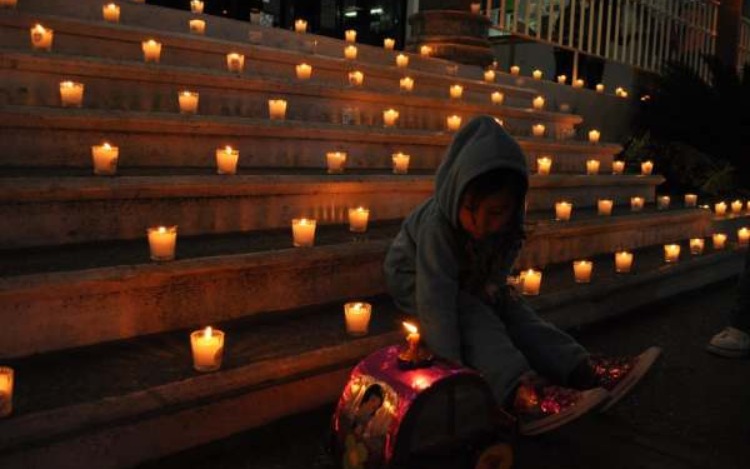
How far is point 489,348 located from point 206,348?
36.6 inches

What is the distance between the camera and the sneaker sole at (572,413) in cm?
204

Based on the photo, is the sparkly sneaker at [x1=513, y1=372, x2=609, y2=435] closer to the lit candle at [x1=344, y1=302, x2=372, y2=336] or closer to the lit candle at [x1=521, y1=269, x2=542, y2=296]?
the lit candle at [x1=344, y1=302, x2=372, y2=336]

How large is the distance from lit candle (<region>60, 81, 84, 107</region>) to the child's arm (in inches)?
71.6

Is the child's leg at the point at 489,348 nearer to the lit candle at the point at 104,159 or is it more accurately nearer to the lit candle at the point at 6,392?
the lit candle at the point at 6,392

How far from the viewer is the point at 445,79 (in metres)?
5.44

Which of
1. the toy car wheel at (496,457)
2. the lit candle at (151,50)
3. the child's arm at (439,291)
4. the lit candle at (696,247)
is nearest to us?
the toy car wheel at (496,457)

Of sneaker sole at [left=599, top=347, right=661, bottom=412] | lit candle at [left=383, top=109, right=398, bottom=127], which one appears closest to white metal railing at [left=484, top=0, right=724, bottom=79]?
lit candle at [left=383, top=109, right=398, bottom=127]

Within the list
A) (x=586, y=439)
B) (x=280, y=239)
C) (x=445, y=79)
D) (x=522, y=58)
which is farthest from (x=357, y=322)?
(x=522, y=58)

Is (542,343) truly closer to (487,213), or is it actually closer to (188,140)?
(487,213)

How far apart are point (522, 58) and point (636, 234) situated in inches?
299

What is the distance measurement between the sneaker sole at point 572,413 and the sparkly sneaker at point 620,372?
7.4 inches

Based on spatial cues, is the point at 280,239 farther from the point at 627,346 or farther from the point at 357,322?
the point at 627,346

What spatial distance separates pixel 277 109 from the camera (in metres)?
3.74

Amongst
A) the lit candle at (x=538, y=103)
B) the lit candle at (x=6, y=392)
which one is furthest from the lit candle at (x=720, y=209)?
the lit candle at (x=6, y=392)
